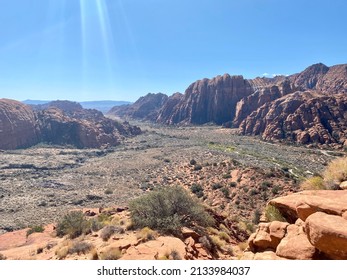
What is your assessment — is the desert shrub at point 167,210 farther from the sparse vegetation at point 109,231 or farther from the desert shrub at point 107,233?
the desert shrub at point 107,233

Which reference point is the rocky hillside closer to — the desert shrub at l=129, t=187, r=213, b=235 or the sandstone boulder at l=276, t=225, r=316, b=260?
the desert shrub at l=129, t=187, r=213, b=235

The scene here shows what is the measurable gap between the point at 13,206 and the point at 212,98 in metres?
123

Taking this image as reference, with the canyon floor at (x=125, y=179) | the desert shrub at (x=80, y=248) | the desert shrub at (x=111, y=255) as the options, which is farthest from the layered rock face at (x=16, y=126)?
the desert shrub at (x=111, y=255)

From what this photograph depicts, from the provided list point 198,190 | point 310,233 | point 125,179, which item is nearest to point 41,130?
point 125,179

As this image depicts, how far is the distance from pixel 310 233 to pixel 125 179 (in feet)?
124

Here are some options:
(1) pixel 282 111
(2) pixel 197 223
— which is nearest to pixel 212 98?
(1) pixel 282 111

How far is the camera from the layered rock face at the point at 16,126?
77250 mm

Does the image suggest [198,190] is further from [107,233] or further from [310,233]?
[310,233]

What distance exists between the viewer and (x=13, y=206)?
101 feet

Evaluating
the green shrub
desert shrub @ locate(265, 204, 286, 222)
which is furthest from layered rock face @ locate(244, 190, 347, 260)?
the green shrub

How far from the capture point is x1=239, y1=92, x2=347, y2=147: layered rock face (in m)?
77.4

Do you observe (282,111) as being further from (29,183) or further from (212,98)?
(29,183)

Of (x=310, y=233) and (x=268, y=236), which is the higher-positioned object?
(x=310, y=233)

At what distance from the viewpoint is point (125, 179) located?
1693 inches
